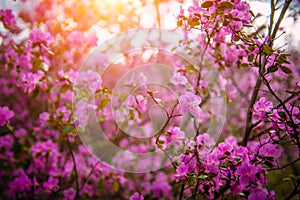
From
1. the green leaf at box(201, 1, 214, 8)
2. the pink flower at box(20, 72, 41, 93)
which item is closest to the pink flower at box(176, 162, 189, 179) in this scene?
the green leaf at box(201, 1, 214, 8)

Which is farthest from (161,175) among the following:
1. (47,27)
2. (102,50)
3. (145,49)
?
(47,27)

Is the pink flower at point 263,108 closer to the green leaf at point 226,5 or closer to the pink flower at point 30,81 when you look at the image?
the green leaf at point 226,5

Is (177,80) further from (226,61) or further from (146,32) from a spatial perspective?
(146,32)

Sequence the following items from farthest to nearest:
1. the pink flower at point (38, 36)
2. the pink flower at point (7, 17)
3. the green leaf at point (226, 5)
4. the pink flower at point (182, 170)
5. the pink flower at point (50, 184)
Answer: the pink flower at point (50, 184)
the pink flower at point (7, 17)
the pink flower at point (38, 36)
the pink flower at point (182, 170)
the green leaf at point (226, 5)

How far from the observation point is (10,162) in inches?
148

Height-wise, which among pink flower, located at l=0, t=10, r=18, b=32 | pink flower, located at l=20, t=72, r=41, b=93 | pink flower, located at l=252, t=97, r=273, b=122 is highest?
pink flower, located at l=0, t=10, r=18, b=32

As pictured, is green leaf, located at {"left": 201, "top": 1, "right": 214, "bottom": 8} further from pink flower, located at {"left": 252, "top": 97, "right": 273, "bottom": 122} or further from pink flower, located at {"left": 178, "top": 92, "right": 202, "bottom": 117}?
pink flower, located at {"left": 252, "top": 97, "right": 273, "bottom": 122}

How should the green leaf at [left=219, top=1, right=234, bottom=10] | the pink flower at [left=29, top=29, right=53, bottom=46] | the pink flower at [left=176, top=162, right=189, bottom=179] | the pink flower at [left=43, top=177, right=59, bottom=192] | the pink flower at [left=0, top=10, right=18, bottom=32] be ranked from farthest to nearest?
the pink flower at [left=43, top=177, right=59, bottom=192], the pink flower at [left=0, top=10, right=18, bottom=32], the pink flower at [left=29, top=29, right=53, bottom=46], the pink flower at [left=176, top=162, right=189, bottom=179], the green leaf at [left=219, top=1, right=234, bottom=10]

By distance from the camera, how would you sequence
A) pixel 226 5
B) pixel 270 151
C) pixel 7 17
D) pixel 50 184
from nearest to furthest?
pixel 226 5, pixel 270 151, pixel 7 17, pixel 50 184

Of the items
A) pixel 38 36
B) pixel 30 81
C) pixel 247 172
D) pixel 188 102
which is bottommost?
pixel 247 172

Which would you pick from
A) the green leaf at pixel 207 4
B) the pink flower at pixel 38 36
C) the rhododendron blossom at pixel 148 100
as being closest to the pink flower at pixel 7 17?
the rhododendron blossom at pixel 148 100

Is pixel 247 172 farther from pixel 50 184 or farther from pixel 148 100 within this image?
pixel 50 184

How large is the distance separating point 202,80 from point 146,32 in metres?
1.35

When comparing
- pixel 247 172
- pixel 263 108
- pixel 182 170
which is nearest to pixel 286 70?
pixel 263 108
